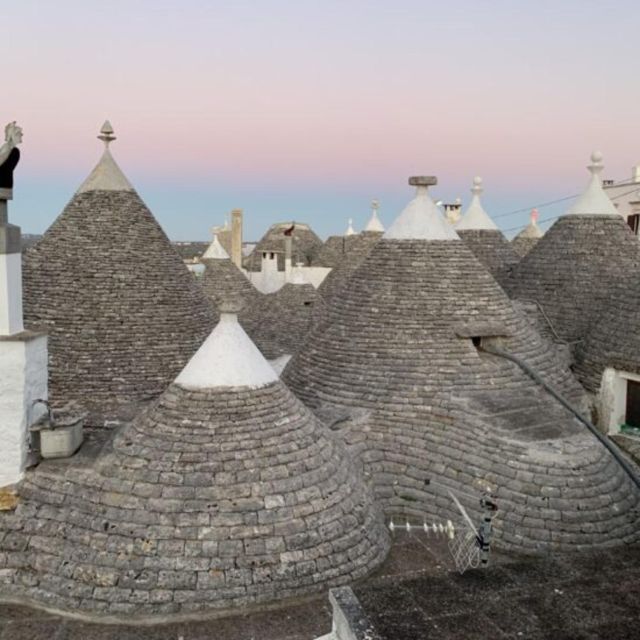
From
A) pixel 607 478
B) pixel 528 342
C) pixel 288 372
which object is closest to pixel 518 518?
pixel 607 478

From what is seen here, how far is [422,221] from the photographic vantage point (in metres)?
11.5

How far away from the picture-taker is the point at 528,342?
11.3 m

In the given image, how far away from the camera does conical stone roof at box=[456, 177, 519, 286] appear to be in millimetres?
18031

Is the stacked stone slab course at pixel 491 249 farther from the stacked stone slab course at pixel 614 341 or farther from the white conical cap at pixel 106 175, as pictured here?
the white conical cap at pixel 106 175

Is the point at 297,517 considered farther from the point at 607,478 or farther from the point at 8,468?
the point at 607,478

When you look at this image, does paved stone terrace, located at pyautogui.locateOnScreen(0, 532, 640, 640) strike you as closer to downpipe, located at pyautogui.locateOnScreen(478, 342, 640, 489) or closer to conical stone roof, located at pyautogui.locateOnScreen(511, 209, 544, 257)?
downpipe, located at pyautogui.locateOnScreen(478, 342, 640, 489)

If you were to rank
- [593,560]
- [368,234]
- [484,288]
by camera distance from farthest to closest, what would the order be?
[368,234] < [484,288] < [593,560]

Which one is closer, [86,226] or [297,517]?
[297,517]

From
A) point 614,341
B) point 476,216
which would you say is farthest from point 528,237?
point 614,341

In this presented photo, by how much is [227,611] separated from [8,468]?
291 centimetres

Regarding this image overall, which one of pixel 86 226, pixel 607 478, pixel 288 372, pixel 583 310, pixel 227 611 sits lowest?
pixel 227 611

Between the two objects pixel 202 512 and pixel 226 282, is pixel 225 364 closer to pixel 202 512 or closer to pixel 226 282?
pixel 202 512

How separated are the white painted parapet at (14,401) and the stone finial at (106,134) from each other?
6.12 meters

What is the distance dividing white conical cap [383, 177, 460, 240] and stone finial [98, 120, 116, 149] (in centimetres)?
550
